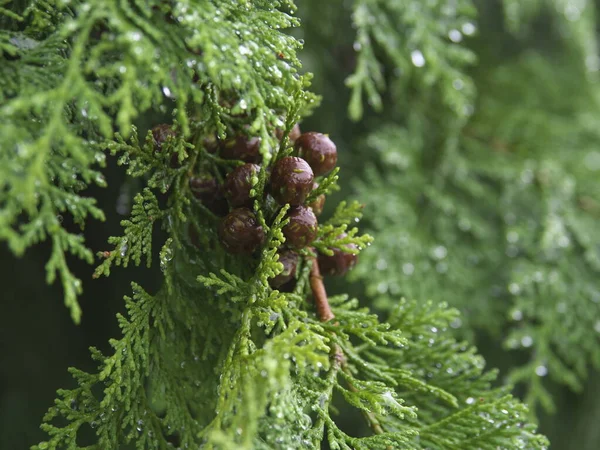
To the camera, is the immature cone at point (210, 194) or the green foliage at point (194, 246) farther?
the immature cone at point (210, 194)

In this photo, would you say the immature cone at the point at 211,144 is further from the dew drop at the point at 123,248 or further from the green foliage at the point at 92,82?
the dew drop at the point at 123,248

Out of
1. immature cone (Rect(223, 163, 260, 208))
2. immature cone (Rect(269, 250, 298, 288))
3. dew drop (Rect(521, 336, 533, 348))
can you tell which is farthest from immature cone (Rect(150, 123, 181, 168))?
dew drop (Rect(521, 336, 533, 348))

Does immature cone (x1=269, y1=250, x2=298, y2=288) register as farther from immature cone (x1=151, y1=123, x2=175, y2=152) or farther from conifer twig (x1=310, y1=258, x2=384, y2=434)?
immature cone (x1=151, y1=123, x2=175, y2=152)

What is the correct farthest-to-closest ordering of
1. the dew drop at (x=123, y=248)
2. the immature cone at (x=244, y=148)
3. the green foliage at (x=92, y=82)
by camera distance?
the immature cone at (x=244, y=148), the dew drop at (x=123, y=248), the green foliage at (x=92, y=82)

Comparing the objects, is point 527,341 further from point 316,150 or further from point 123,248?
point 123,248

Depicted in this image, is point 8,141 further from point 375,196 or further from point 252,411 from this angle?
point 375,196

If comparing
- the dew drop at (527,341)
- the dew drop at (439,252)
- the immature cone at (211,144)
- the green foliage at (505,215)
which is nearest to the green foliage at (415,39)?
the green foliage at (505,215)
